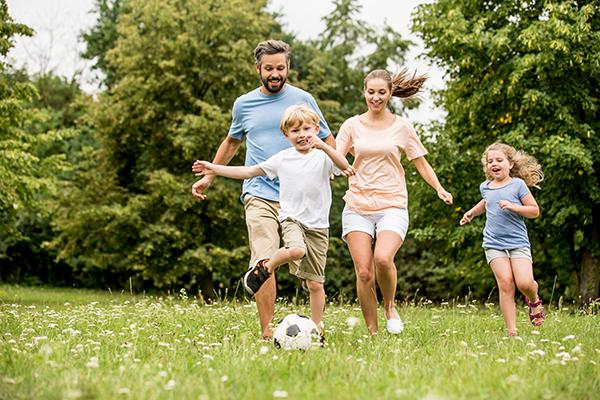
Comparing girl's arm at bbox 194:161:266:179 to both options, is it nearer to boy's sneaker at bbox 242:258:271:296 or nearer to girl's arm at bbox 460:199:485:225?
boy's sneaker at bbox 242:258:271:296

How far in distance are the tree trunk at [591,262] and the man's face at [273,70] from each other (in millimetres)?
13071

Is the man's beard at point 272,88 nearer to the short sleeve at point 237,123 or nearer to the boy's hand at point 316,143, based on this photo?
the short sleeve at point 237,123

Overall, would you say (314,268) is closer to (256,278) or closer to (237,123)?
(256,278)

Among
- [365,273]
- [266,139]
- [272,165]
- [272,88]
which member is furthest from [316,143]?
[365,273]

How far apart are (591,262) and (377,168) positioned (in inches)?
506

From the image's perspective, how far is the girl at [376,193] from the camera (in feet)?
21.9

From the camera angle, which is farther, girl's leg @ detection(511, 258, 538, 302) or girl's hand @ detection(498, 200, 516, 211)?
girl's leg @ detection(511, 258, 538, 302)

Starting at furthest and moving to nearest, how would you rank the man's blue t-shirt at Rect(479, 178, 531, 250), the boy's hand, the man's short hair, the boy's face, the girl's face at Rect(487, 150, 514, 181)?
1. the girl's face at Rect(487, 150, 514, 181)
2. the man's blue t-shirt at Rect(479, 178, 531, 250)
3. the man's short hair
4. the boy's face
5. the boy's hand

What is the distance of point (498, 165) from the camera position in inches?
286

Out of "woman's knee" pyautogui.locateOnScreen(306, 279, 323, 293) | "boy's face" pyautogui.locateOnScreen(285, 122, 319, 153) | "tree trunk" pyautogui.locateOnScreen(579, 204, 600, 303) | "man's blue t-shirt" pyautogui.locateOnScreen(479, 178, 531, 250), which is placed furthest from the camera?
"tree trunk" pyautogui.locateOnScreen(579, 204, 600, 303)

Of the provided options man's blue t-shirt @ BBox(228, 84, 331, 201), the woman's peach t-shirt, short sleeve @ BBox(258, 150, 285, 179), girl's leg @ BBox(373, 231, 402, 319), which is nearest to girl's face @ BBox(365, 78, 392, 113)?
the woman's peach t-shirt

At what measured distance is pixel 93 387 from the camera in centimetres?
363

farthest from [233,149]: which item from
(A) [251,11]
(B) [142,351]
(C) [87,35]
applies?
(C) [87,35]

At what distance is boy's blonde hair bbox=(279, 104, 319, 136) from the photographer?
6168mm
